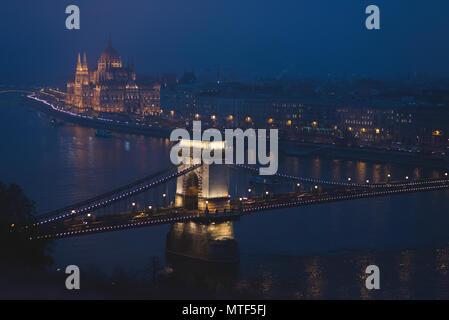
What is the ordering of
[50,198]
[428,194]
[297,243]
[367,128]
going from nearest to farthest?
[297,243], [50,198], [428,194], [367,128]

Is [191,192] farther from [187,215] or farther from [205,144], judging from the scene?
[187,215]

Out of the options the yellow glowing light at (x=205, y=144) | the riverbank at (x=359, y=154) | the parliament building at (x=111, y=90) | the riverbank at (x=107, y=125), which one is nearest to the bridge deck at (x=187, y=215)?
the yellow glowing light at (x=205, y=144)

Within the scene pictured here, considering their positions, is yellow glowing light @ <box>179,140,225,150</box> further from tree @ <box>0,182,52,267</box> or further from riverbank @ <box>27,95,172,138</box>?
riverbank @ <box>27,95,172,138</box>

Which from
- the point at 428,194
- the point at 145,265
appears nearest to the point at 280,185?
the point at 428,194

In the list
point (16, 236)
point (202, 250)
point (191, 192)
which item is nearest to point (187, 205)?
point (191, 192)

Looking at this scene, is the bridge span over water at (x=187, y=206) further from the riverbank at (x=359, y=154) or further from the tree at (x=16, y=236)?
the riverbank at (x=359, y=154)

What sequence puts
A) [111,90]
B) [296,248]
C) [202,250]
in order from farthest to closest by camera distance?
[111,90]
[296,248]
[202,250]
